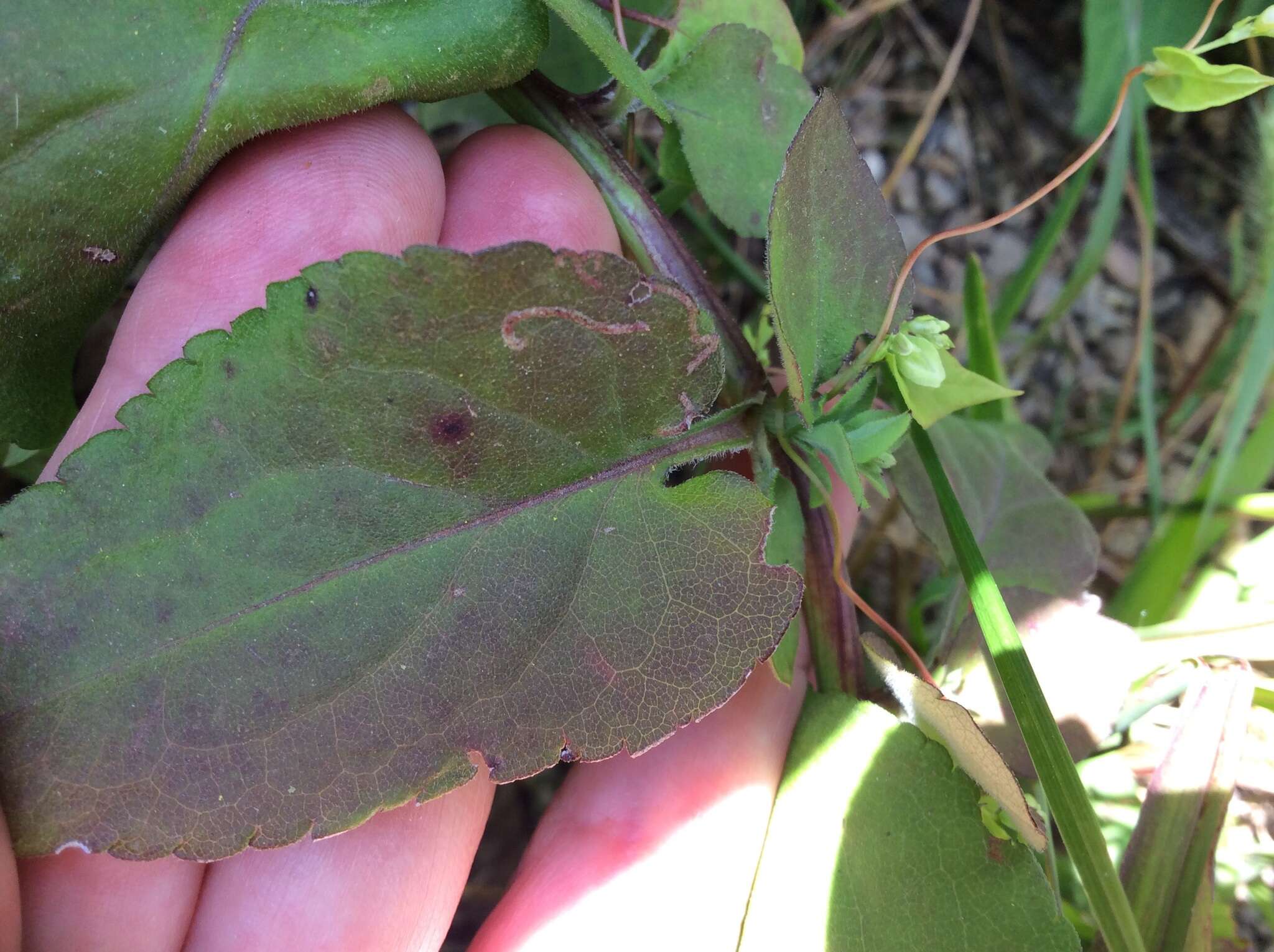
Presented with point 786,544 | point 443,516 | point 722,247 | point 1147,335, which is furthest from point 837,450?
point 1147,335

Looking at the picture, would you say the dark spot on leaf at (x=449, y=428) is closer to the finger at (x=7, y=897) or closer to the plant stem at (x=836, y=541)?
the plant stem at (x=836, y=541)

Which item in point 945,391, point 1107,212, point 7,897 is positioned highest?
point 945,391

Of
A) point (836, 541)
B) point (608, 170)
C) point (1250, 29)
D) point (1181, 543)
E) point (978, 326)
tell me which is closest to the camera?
point (1250, 29)

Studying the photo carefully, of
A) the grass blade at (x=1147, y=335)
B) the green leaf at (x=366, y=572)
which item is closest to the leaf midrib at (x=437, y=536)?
the green leaf at (x=366, y=572)

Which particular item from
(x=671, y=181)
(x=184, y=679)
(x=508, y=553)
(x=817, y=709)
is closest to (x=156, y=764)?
(x=184, y=679)

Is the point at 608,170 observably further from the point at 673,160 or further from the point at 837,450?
the point at 837,450

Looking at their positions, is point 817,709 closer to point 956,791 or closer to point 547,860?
point 956,791
